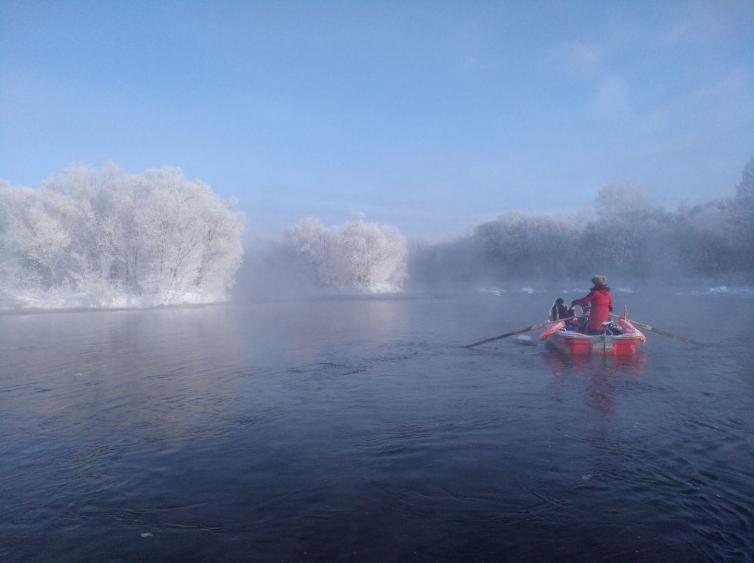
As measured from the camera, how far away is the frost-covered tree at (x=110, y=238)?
37.7 meters

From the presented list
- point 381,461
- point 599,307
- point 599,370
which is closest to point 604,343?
point 599,307

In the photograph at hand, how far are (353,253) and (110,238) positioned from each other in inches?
1265

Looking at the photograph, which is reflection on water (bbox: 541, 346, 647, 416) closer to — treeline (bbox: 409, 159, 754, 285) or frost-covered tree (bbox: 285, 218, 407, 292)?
treeline (bbox: 409, 159, 754, 285)

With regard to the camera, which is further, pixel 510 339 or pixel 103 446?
pixel 510 339

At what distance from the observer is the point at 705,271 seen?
5541cm

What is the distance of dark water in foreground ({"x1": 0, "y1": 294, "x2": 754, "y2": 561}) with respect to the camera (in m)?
4.51

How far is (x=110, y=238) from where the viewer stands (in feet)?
134

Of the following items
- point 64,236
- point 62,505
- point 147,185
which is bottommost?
point 62,505

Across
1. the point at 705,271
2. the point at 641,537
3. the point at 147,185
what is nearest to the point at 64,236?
the point at 147,185

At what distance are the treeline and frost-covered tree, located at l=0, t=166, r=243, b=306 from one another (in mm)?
47801

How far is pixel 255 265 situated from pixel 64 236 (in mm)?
44356

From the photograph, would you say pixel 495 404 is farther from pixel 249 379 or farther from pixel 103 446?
pixel 103 446

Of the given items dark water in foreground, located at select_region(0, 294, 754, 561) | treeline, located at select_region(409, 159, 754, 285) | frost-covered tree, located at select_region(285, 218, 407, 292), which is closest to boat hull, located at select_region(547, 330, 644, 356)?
dark water in foreground, located at select_region(0, 294, 754, 561)

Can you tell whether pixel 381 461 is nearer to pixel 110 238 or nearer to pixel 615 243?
pixel 110 238
